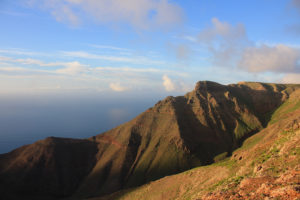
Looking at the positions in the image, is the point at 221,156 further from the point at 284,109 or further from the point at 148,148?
the point at 284,109

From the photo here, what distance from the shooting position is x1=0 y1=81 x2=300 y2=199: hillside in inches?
3907

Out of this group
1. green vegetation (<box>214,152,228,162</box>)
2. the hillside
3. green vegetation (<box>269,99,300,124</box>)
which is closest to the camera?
the hillside

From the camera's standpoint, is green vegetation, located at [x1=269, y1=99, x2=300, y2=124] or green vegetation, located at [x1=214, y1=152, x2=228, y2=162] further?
green vegetation, located at [x1=269, y1=99, x2=300, y2=124]

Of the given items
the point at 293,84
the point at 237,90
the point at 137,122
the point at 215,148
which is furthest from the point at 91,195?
the point at 293,84

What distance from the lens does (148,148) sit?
120m

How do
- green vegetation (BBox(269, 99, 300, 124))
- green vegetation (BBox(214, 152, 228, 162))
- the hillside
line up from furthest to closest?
green vegetation (BBox(269, 99, 300, 124)) < green vegetation (BBox(214, 152, 228, 162)) < the hillside

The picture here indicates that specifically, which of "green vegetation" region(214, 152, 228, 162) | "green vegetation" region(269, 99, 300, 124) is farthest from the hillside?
"green vegetation" region(269, 99, 300, 124)

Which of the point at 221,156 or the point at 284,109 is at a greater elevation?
the point at 284,109

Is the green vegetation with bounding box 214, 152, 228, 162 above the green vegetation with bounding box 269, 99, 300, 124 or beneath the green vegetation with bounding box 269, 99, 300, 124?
beneath

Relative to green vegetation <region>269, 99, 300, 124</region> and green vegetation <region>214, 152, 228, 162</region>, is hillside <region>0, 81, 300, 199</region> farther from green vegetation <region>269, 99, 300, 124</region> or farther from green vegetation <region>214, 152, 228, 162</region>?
green vegetation <region>269, 99, 300, 124</region>

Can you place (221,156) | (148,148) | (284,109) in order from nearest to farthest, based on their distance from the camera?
(221,156) < (148,148) < (284,109)

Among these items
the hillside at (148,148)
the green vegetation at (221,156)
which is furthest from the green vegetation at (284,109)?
the green vegetation at (221,156)

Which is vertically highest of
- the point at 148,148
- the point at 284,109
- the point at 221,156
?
the point at 284,109

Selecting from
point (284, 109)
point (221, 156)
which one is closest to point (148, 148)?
point (221, 156)
